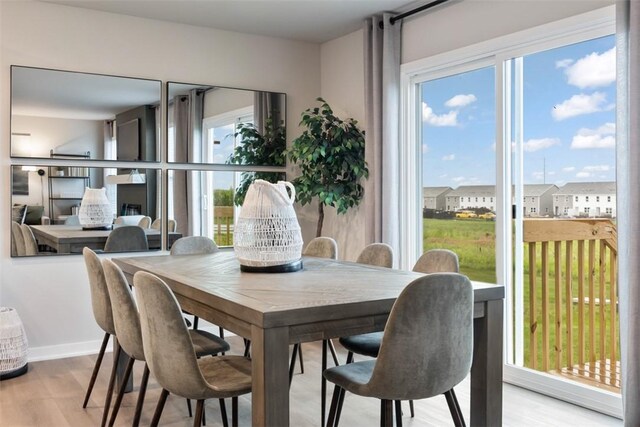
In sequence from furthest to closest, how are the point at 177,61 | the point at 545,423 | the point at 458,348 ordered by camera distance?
the point at 177,61
the point at 545,423
the point at 458,348

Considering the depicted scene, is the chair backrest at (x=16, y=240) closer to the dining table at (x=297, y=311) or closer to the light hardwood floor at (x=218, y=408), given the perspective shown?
the light hardwood floor at (x=218, y=408)

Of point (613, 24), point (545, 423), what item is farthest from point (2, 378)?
point (613, 24)

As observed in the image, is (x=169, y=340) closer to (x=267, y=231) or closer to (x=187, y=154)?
(x=267, y=231)

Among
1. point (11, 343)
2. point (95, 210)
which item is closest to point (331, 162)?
point (95, 210)

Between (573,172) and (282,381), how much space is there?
2353mm

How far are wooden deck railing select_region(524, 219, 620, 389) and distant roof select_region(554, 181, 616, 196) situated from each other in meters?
0.17

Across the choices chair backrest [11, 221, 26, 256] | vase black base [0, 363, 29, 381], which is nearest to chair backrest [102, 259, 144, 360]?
vase black base [0, 363, 29, 381]

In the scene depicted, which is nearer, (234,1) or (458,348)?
(458,348)

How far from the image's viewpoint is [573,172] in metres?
3.41

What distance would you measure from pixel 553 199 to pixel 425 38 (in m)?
1.56

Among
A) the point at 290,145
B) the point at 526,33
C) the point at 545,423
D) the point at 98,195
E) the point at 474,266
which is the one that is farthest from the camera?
the point at 290,145

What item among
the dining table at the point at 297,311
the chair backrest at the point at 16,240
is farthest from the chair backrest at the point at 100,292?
the chair backrest at the point at 16,240

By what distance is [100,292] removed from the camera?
2.87 m

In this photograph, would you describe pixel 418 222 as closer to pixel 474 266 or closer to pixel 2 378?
pixel 474 266
